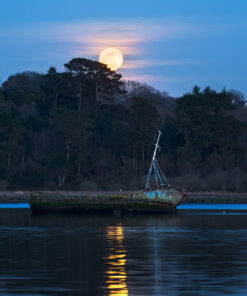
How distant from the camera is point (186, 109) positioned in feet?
453

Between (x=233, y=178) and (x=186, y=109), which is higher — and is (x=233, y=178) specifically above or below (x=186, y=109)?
below

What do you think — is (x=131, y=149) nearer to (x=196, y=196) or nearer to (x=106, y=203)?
(x=196, y=196)

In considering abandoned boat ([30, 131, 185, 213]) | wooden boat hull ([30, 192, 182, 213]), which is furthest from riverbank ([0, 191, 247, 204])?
abandoned boat ([30, 131, 185, 213])

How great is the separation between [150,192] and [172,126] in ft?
212

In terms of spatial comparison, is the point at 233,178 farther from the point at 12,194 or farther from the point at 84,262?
the point at 84,262

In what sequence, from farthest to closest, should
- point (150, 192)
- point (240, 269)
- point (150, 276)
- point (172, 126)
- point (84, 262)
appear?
point (172, 126)
point (150, 192)
point (84, 262)
point (240, 269)
point (150, 276)

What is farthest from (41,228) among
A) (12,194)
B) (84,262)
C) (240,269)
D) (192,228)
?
(12,194)

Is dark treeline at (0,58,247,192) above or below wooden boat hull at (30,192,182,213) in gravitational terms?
above

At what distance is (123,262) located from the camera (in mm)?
31812

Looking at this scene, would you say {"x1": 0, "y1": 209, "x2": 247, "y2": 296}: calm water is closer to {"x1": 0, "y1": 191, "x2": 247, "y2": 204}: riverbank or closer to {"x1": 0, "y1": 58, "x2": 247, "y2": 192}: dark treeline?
{"x1": 0, "y1": 191, "x2": 247, "y2": 204}: riverbank

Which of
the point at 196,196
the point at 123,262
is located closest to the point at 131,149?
the point at 196,196

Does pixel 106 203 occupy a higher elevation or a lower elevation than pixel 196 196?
higher

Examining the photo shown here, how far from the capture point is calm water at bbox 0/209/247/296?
2428 cm

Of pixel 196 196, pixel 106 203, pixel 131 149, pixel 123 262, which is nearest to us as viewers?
pixel 123 262
